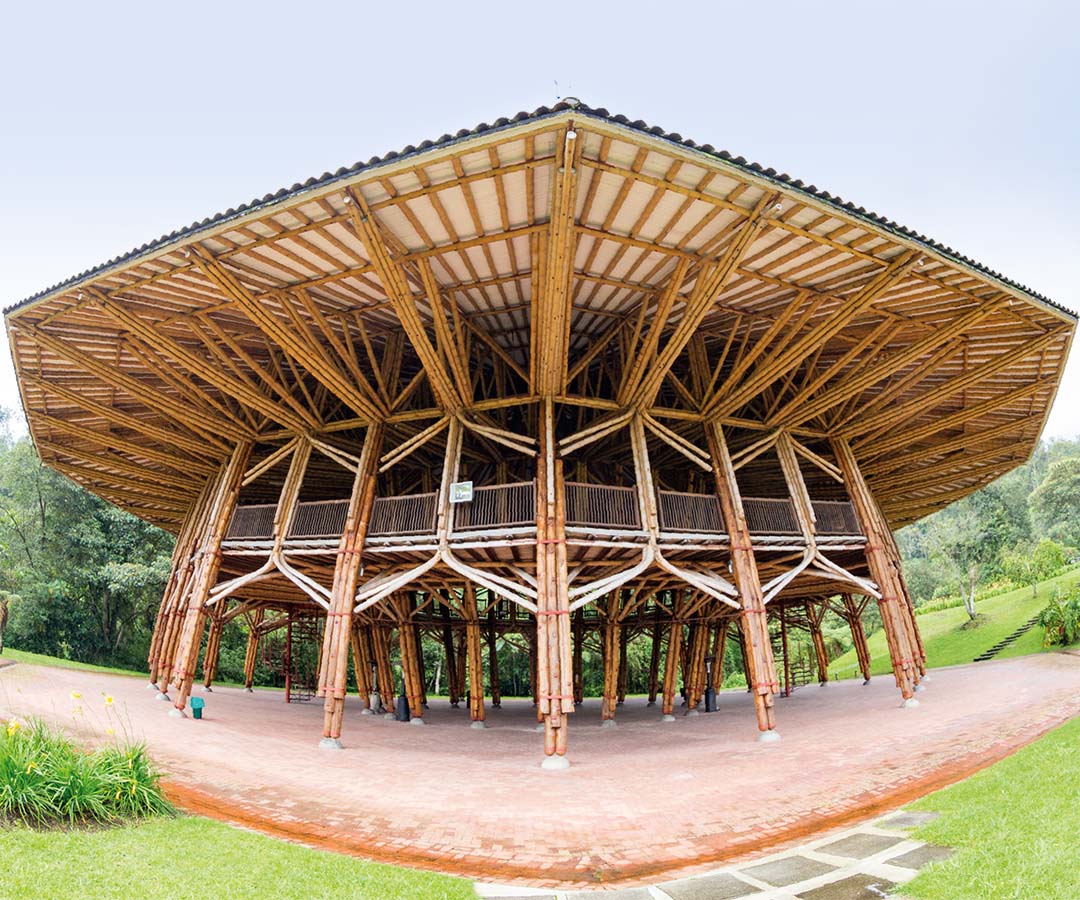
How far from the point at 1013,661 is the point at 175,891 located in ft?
95.9

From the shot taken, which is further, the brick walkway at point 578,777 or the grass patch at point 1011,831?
the brick walkway at point 578,777

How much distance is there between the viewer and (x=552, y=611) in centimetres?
1388

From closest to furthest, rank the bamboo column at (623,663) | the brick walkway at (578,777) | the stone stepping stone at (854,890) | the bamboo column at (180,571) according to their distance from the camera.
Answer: the stone stepping stone at (854,890) < the brick walkway at (578,777) < the bamboo column at (180,571) < the bamboo column at (623,663)

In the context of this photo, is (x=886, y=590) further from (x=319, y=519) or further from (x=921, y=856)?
(x=319, y=519)

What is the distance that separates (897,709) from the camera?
17.4m

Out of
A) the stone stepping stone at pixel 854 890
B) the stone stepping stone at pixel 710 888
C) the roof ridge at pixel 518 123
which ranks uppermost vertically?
the roof ridge at pixel 518 123

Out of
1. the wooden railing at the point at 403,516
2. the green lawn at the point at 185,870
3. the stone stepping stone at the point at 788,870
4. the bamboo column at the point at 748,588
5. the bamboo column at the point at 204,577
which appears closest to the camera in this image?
the green lawn at the point at 185,870

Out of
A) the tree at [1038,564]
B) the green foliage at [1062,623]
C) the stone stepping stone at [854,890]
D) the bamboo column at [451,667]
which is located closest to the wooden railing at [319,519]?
the bamboo column at [451,667]

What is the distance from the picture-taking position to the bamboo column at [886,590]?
18094 mm

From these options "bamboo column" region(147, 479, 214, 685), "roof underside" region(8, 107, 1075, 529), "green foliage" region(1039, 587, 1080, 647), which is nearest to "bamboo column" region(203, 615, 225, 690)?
"bamboo column" region(147, 479, 214, 685)

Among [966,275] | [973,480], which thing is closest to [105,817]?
[966,275]

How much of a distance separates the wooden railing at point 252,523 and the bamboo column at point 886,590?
55.7 ft

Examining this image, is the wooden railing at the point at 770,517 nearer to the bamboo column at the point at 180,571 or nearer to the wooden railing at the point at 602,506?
the wooden railing at the point at 602,506

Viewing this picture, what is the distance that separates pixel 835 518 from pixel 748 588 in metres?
5.09
